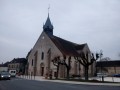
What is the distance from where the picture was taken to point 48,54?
54000 millimetres

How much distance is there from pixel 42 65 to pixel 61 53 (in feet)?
26.3

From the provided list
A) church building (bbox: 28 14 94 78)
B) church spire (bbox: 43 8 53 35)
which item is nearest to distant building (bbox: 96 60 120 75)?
church building (bbox: 28 14 94 78)

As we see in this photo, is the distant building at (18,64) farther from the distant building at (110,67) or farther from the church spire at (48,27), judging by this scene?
the distant building at (110,67)

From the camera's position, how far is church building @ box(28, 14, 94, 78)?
171ft

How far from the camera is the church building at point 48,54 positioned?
171 ft

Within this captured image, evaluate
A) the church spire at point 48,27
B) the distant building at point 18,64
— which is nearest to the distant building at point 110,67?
the church spire at point 48,27

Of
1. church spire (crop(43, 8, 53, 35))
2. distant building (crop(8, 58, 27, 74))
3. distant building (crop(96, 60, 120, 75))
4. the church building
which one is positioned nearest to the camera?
the church building

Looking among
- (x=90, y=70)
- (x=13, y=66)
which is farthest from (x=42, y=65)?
(x=13, y=66)

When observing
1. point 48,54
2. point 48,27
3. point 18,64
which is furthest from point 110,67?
point 18,64

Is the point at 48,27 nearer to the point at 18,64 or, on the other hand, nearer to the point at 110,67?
the point at 110,67

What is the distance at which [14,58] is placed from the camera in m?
102

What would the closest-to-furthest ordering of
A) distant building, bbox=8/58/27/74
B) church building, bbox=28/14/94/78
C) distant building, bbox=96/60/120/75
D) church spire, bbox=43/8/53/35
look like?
church building, bbox=28/14/94/78 → church spire, bbox=43/8/53/35 → distant building, bbox=96/60/120/75 → distant building, bbox=8/58/27/74

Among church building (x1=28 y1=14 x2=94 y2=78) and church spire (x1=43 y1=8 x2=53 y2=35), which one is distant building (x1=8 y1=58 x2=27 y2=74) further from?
church spire (x1=43 y1=8 x2=53 y2=35)

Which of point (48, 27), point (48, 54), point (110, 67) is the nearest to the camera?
point (48, 54)
